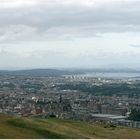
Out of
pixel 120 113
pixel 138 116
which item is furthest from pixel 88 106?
pixel 138 116

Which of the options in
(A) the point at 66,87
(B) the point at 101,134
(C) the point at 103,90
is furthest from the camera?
(A) the point at 66,87

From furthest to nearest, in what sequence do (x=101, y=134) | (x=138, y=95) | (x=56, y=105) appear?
(x=138, y=95)
(x=56, y=105)
(x=101, y=134)

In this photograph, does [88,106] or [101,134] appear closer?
[101,134]

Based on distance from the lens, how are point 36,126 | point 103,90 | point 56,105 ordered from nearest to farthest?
point 36,126, point 56,105, point 103,90

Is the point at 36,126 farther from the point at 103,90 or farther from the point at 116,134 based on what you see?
the point at 103,90

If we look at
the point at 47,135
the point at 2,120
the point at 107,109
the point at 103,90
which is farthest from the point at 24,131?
the point at 103,90

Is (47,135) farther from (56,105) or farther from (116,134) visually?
(56,105)

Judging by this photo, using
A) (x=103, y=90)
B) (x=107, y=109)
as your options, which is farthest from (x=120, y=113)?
(x=103, y=90)

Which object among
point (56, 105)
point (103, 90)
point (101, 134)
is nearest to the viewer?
point (101, 134)

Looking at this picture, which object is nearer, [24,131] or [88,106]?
[24,131]
